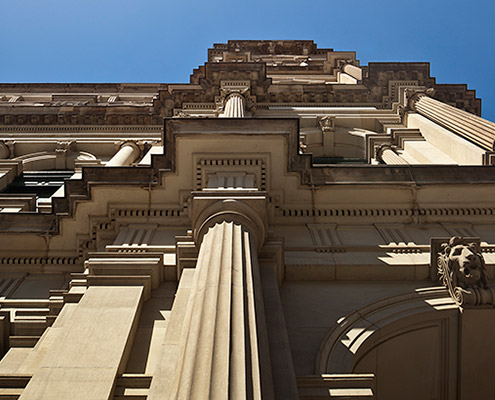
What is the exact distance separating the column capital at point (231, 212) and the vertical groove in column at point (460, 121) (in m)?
8.01

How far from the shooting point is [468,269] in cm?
834

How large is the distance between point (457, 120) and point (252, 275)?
12.5 metres

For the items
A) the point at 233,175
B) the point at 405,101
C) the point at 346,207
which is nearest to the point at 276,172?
the point at 233,175

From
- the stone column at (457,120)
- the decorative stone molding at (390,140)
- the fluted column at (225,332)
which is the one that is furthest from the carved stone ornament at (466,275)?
the decorative stone molding at (390,140)

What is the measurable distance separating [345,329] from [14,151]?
17450mm

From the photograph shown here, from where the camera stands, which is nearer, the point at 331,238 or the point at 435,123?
the point at 331,238

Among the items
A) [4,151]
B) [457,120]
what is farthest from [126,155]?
[457,120]

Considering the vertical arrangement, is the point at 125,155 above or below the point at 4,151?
below

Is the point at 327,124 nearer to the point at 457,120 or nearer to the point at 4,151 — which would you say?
the point at 457,120

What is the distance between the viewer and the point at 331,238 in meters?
10.2

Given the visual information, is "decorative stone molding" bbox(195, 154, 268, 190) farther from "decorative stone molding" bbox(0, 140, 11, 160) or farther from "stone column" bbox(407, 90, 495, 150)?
"decorative stone molding" bbox(0, 140, 11, 160)

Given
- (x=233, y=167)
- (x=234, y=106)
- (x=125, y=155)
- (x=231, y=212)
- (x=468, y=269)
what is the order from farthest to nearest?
1. (x=234, y=106)
2. (x=125, y=155)
3. (x=233, y=167)
4. (x=231, y=212)
5. (x=468, y=269)

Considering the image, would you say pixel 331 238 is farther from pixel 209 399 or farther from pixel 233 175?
pixel 209 399

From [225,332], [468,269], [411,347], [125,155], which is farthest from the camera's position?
[125,155]
